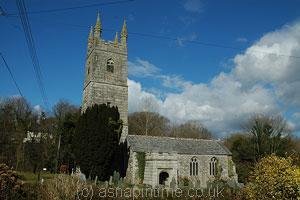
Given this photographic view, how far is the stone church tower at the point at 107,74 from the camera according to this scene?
37062 millimetres

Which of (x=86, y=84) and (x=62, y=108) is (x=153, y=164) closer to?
(x=86, y=84)

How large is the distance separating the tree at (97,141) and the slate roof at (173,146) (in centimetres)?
265

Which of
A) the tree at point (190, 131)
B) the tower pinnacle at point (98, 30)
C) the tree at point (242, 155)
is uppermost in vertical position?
the tower pinnacle at point (98, 30)

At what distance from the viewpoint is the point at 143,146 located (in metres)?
35.3

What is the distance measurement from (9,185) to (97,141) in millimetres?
17069

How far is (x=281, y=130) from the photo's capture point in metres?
42.8

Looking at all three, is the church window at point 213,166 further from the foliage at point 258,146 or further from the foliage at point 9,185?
the foliage at point 9,185

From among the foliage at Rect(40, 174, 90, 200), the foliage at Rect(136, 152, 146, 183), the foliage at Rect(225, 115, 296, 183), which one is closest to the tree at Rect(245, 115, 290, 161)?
the foliage at Rect(225, 115, 296, 183)

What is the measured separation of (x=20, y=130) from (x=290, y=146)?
108 ft

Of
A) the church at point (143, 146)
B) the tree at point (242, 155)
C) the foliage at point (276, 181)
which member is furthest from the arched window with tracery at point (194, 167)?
the foliage at point (276, 181)

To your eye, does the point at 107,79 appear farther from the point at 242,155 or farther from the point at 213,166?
the point at 242,155

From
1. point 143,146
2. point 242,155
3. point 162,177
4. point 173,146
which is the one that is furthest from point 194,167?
point 242,155

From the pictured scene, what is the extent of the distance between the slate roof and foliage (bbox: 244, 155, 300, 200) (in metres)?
19.8

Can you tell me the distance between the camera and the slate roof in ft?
116
